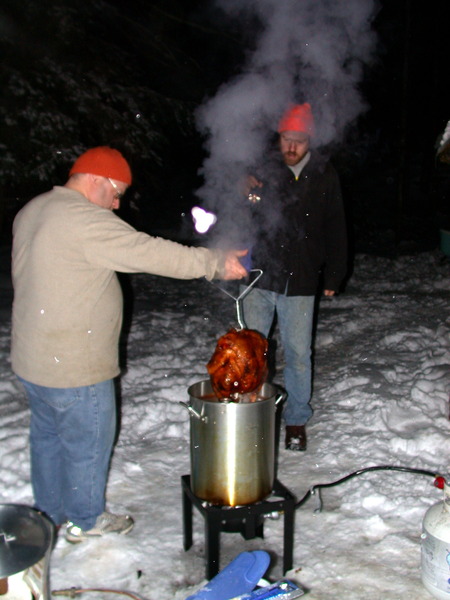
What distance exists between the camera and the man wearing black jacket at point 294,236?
421 centimetres

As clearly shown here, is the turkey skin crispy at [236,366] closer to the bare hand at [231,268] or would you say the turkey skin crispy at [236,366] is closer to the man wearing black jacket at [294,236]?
the bare hand at [231,268]

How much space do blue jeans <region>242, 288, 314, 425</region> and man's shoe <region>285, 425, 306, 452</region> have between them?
0.04 meters

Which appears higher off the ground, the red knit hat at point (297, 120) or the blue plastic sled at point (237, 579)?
the red knit hat at point (297, 120)

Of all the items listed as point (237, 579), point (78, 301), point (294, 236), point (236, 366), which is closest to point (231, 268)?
point (236, 366)

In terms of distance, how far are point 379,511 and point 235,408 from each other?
146cm

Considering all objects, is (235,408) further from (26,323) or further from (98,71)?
(98,71)

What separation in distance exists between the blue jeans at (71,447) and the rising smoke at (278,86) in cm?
200

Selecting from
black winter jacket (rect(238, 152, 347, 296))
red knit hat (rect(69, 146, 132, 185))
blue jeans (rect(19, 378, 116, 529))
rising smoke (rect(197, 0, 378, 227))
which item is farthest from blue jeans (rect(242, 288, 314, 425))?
red knit hat (rect(69, 146, 132, 185))

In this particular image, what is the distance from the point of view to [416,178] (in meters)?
32.6

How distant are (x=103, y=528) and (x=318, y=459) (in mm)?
1790

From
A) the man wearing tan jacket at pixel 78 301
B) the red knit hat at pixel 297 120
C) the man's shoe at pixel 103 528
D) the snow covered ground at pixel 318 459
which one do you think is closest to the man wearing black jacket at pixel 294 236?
the red knit hat at pixel 297 120

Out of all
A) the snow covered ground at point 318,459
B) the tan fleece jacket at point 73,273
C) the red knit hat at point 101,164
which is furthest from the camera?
the snow covered ground at point 318,459

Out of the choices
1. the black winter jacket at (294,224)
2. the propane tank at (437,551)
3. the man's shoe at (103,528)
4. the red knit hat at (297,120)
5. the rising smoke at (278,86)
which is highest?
the rising smoke at (278,86)

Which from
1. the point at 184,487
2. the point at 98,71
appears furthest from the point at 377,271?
the point at 184,487
